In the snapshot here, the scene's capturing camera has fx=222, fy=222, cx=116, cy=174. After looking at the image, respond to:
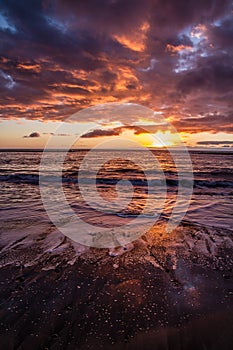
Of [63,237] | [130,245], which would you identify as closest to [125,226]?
[130,245]

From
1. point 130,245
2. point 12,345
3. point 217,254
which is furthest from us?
point 130,245

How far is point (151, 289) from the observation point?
351cm

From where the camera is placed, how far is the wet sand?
8.64ft

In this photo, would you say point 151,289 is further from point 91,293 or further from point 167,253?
point 167,253

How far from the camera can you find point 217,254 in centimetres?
475

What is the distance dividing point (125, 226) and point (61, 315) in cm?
383

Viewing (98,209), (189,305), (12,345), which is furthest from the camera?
(98,209)

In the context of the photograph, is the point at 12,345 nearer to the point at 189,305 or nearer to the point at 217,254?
the point at 189,305

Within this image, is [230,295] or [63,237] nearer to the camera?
[230,295]

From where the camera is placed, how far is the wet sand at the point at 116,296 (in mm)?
2633

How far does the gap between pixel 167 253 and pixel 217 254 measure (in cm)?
106

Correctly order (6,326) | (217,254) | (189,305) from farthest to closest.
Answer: (217,254)
(189,305)
(6,326)

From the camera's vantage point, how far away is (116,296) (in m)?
3.34

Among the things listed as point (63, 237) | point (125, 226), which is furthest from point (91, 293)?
point (125, 226)
